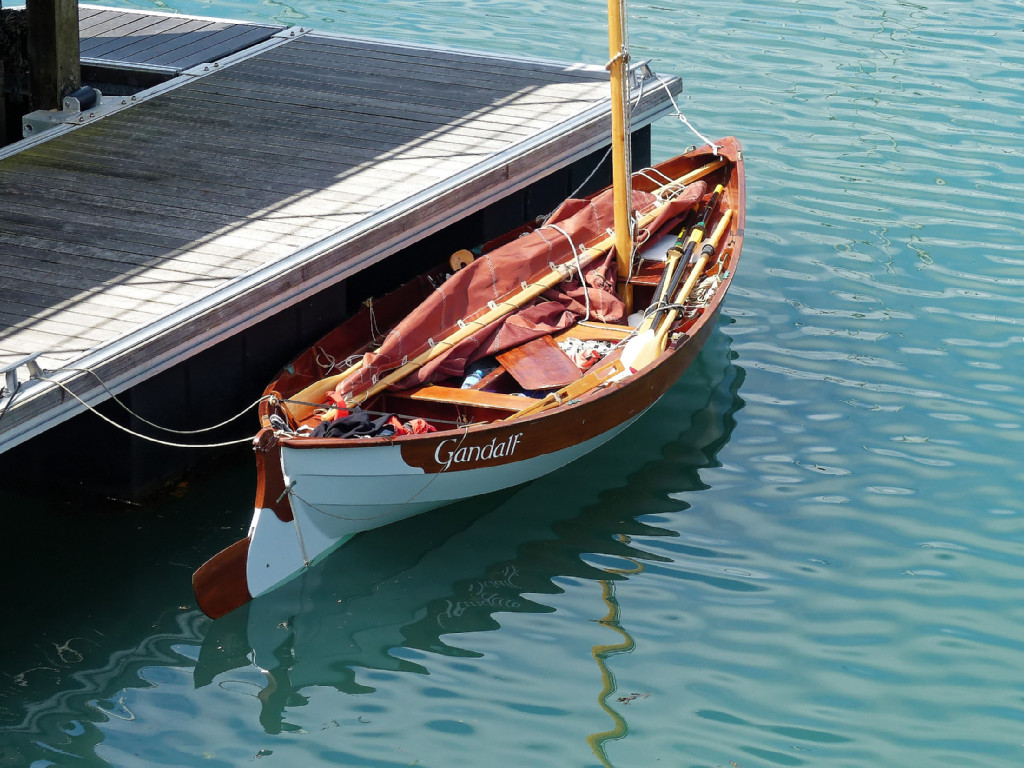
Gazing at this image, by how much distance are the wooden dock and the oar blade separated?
1069mm

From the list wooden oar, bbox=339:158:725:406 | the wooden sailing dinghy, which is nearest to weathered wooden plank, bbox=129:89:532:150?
the wooden sailing dinghy

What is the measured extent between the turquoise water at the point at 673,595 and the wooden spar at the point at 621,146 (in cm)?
108

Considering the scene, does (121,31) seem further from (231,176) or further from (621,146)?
(621,146)

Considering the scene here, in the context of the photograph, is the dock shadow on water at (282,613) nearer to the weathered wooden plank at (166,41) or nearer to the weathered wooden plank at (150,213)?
the weathered wooden plank at (150,213)

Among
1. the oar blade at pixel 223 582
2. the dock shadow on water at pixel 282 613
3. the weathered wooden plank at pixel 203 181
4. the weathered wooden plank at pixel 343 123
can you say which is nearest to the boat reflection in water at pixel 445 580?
the dock shadow on water at pixel 282 613

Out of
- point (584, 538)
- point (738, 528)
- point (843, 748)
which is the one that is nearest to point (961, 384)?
point (738, 528)

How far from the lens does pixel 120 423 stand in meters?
7.81

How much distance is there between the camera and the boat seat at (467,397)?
26.7ft

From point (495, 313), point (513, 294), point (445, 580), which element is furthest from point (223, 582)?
point (513, 294)

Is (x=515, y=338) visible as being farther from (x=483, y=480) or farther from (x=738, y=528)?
(x=738, y=528)

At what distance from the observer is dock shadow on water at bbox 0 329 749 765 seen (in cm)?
654

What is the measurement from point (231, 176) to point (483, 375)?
2.43 metres

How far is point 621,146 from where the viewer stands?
9.52 metres

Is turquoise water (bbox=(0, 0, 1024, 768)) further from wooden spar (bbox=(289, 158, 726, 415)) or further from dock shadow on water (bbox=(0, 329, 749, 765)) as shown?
wooden spar (bbox=(289, 158, 726, 415))
